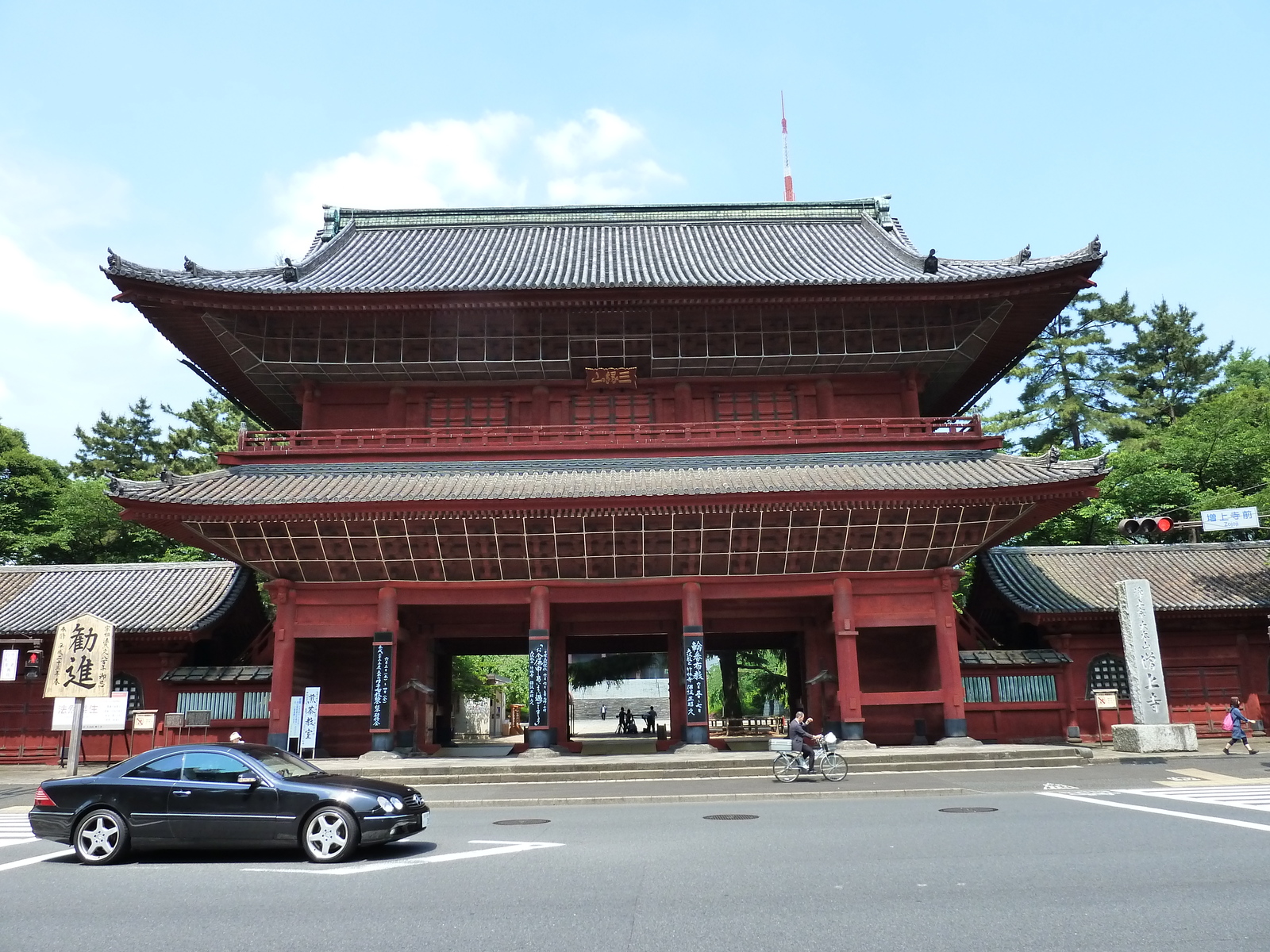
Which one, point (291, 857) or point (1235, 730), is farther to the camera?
Result: point (1235, 730)

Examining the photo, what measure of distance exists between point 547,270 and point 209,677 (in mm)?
15867

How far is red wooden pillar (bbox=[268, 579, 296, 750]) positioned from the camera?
888 inches

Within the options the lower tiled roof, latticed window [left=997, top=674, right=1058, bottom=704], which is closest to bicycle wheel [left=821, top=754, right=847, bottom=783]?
latticed window [left=997, top=674, right=1058, bottom=704]

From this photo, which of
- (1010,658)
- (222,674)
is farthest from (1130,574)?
(222,674)

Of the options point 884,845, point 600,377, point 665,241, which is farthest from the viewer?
point 665,241

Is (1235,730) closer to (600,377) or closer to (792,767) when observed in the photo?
(792,767)

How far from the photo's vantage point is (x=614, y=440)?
2488cm

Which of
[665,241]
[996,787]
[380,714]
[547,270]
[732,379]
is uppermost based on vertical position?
[665,241]

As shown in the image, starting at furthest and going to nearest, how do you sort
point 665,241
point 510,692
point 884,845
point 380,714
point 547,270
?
point 510,692
point 665,241
point 547,270
point 380,714
point 884,845

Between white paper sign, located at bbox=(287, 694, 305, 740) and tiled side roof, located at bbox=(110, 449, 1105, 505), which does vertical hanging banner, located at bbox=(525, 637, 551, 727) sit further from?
white paper sign, located at bbox=(287, 694, 305, 740)

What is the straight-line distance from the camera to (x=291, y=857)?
1041 centimetres

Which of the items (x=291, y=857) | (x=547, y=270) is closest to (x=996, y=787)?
(x=291, y=857)

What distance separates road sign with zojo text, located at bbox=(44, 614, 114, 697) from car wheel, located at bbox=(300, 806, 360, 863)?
1464 centimetres

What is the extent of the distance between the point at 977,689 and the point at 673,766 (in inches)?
393
